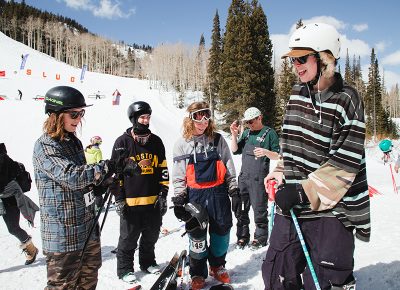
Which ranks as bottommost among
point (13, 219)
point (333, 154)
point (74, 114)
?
point (13, 219)

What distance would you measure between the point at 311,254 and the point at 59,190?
228cm

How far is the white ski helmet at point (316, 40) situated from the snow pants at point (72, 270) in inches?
106

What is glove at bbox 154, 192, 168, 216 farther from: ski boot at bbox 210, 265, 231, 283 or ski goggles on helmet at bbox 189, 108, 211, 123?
ski goggles on helmet at bbox 189, 108, 211, 123

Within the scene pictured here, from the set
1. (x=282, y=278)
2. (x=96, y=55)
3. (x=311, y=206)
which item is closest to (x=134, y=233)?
(x=282, y=278)

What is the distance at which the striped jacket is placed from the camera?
1.99 metres

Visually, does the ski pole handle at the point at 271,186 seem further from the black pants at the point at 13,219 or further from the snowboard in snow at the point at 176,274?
the black pants at the point at 13,219

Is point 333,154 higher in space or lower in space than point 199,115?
lower

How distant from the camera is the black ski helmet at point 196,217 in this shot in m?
3.58

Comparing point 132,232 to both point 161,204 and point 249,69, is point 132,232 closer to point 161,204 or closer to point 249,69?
point 161,204

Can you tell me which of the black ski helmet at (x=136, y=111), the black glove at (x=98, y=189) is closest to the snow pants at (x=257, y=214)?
the black ski helmet at (x=136, y=111)

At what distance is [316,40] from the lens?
2.18m

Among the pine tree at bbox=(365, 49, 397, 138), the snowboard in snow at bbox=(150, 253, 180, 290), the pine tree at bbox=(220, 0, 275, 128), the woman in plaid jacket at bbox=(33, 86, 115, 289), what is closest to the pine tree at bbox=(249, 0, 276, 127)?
the pine tree at bbox=(220, 0, 275, 128)

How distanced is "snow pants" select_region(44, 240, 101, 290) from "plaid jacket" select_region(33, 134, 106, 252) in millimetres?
84

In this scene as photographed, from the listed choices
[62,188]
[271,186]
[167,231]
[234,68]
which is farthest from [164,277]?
[234,68]
